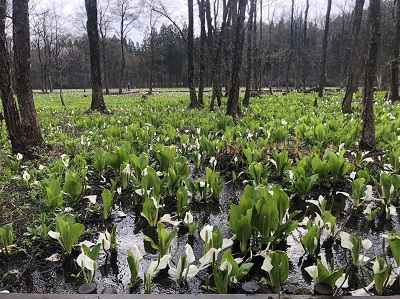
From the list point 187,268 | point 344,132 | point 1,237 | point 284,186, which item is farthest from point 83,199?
point 344,132

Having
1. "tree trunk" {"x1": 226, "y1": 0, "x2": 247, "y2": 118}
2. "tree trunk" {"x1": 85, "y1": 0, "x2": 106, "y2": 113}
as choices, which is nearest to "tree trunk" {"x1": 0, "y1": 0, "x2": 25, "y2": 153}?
"tree trunk" {"x1": 226, "y1": 0, "x2": 247, "y2": 118}

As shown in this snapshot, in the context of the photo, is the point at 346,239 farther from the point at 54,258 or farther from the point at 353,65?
the point at 353,65

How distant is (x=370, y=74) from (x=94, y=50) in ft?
30.1

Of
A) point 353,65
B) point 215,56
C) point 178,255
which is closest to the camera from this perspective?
point 178,255

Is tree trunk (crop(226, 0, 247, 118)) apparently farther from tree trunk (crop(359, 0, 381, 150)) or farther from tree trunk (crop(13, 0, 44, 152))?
tree trunk (crop(13, 0, 44, 152))

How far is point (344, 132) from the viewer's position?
613 cm

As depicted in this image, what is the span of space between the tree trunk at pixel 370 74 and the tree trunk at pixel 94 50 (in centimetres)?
863

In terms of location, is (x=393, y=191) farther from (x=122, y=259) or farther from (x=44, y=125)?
(x=44, y=125)

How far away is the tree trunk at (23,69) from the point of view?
17.9 ft

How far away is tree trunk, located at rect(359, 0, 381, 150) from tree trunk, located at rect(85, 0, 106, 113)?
8626 mm

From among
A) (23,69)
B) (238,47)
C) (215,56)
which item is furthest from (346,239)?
(215,56)

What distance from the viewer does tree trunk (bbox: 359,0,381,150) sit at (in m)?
4.98

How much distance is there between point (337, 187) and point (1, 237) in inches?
139

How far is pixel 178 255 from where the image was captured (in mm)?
2594
